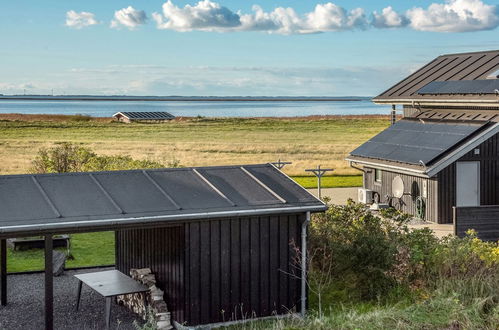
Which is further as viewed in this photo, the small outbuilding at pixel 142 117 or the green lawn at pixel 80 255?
the small outbuilding at pixel 142 117

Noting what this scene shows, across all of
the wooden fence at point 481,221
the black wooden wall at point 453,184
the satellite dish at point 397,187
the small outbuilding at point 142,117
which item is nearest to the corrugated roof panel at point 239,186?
the wooden fence at point 481,221

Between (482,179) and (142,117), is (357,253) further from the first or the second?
(142,117)

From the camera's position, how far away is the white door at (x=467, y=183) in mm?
24484

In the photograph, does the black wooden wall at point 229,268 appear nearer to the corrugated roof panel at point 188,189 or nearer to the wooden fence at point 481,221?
the corrugated roof panel at point 188,189

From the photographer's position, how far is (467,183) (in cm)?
2461

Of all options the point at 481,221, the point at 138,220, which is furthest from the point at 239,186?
the point at 481,221

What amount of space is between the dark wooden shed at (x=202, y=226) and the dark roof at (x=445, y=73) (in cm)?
1503

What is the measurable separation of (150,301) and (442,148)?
1377 cm

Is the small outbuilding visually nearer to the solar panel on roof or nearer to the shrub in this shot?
the solar panel on roof

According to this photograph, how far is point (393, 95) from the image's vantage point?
30438mm

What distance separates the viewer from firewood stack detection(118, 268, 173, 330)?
508 inches

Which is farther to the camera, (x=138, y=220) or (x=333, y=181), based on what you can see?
(x=333, y=181)

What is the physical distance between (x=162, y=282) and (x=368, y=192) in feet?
52.7

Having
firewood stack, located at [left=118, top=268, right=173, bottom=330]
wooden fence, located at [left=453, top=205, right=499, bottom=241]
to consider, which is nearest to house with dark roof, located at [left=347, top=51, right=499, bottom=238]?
wooden fence, located at [left=453, top=205, right=499, bottom=241]
